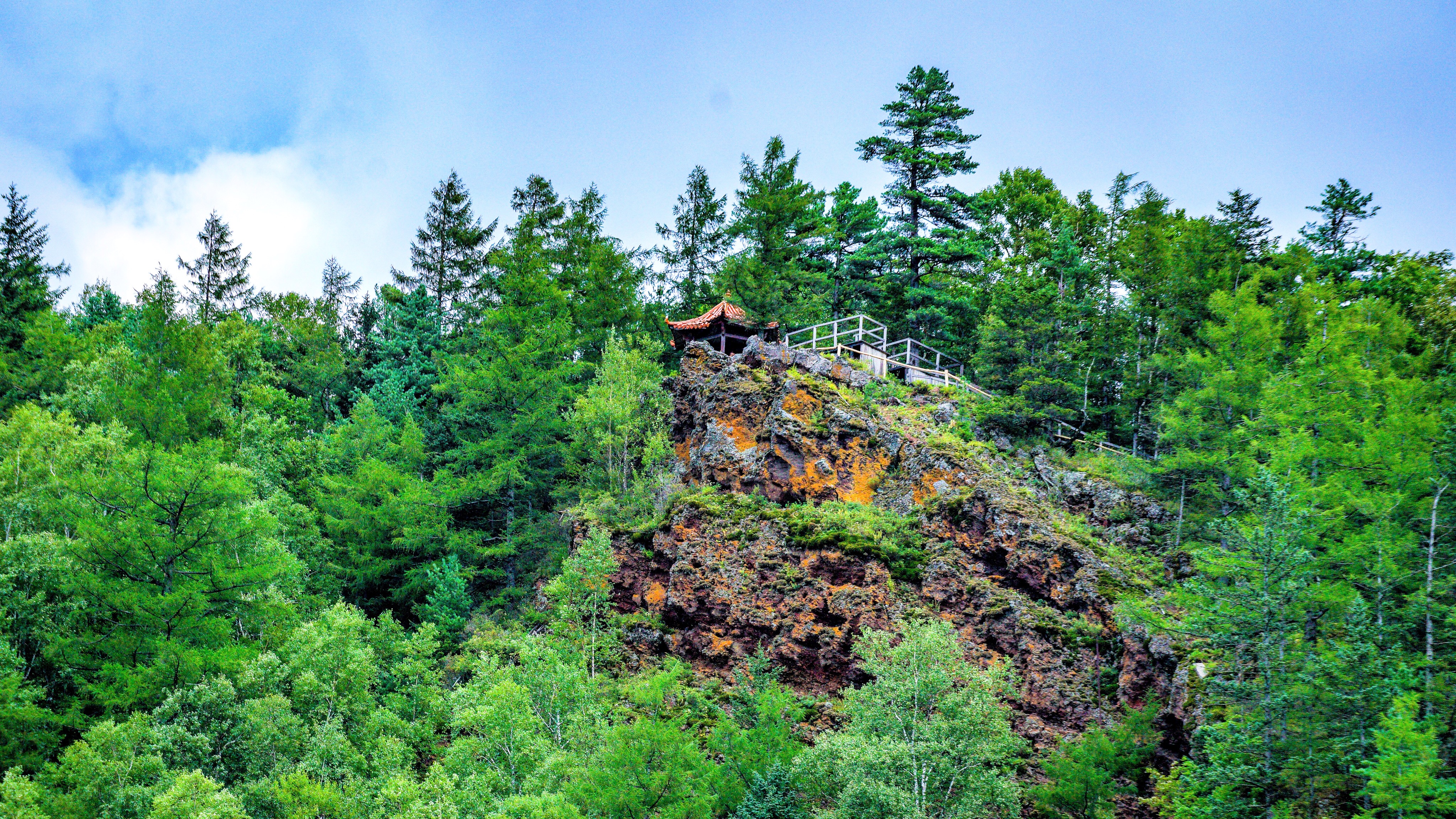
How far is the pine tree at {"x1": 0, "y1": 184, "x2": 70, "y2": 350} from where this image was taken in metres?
37.1

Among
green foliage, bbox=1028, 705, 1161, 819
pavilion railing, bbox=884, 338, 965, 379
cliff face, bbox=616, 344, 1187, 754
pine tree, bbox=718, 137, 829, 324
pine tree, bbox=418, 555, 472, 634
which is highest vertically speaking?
pine tree, bbox=718, 137, 829, 324

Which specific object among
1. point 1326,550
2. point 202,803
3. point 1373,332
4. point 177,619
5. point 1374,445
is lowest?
point 202,803

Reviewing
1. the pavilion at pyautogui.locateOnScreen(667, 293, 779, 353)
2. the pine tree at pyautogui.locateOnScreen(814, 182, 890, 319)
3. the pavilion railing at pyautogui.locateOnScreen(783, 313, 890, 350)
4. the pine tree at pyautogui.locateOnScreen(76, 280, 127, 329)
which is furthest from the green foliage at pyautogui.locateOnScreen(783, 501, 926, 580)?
the pine tree at pyautogui.locateOnScreen(76, 280, 127, 329)

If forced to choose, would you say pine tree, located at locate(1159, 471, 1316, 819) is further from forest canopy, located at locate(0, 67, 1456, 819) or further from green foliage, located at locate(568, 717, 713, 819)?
green foliage, located at locate(568, 717, 713, 819)

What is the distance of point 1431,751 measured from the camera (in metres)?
11.5

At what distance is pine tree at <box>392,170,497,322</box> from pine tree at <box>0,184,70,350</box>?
54.0 ft

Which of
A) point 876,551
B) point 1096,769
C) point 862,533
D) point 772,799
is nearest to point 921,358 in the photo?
point 862,533

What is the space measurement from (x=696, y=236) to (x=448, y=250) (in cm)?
1596

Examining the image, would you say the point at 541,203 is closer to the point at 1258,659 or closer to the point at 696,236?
the point at 696,236

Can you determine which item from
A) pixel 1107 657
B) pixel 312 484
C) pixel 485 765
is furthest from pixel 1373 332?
pixel 312 484

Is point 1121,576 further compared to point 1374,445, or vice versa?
point 1121,576

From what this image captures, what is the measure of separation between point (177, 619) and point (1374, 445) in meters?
29.2

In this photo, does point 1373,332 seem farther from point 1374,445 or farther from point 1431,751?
point 1431,751

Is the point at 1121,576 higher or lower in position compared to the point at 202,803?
higher
